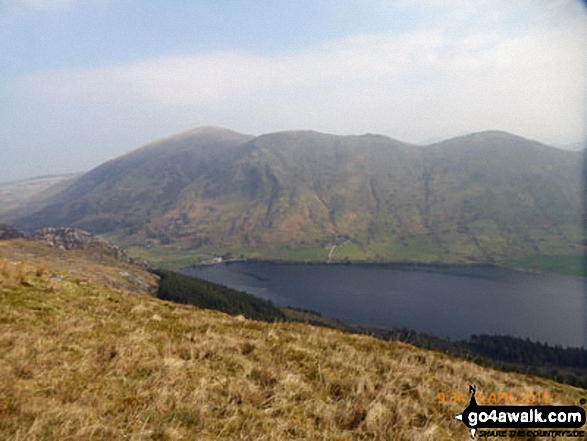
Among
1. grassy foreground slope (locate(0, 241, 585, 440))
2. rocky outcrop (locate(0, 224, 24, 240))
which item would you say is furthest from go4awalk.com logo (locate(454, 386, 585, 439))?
rocky outcrop (locate(0, 224, 24, 240))

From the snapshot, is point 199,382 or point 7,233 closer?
point 199,382

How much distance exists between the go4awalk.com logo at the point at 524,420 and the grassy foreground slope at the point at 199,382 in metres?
0.57

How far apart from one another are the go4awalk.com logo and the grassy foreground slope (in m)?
0.57

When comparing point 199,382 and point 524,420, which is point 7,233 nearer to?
point 199,382

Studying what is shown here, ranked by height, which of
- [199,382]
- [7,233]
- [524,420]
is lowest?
[7,233]

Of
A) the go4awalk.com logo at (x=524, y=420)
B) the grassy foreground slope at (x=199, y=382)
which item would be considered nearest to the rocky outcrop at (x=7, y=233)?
the grassy foreground slope at (x=199, y=382)

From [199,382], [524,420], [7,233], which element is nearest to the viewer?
[524,420]

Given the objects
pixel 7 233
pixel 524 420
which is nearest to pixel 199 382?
pixel 524 420

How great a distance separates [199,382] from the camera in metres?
8.70

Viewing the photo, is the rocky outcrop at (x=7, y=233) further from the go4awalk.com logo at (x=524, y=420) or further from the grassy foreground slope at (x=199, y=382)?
the go4awalk.com logo at (x=524, y=420)

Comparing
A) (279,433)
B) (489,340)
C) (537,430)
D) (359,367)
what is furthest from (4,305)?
(489,340)

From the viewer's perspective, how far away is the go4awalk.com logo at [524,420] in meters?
7.98

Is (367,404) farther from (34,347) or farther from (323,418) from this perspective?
(34,347)

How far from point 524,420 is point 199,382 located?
27.4 feet
